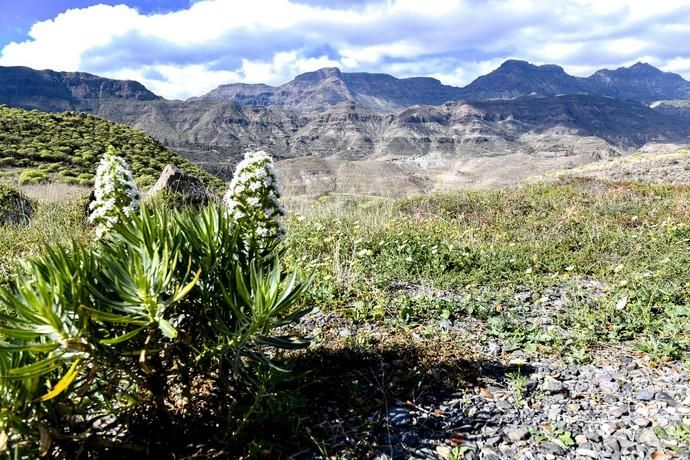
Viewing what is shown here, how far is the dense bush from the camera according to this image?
6.97ft

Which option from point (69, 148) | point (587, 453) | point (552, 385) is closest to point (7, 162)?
point (69, 148)

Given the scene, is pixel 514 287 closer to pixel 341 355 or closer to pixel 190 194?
pixel 341 355

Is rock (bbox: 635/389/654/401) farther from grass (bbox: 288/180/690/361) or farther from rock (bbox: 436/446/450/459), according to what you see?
rock (bbox: 436/446/450/459)

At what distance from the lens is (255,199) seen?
10.2ft

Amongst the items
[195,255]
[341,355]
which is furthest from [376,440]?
[195,255]

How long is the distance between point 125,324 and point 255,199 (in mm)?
1092

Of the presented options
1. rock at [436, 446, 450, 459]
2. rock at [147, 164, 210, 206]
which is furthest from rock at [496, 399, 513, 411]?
rock at [147, 164, 210, 206]

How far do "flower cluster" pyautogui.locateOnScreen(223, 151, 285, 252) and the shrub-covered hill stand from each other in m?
18.7

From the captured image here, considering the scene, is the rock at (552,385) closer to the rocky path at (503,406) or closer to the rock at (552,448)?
the rocky path at (503,406)

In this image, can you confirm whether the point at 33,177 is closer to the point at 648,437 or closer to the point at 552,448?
the point at 552,448

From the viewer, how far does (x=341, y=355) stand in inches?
162

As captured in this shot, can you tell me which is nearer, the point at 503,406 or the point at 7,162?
the point at 503,406

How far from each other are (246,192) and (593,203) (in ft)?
38.7

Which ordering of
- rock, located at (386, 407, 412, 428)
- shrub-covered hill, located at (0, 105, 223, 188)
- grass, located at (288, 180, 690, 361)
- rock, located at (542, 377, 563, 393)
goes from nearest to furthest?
rock, located at (386, 407, 412, 428) → rock, located at (542, 377, 563, 393) → grass, located at (288, 180, 690, 361) → shrub-covered hill, located at (0, 105, 223, 188)
